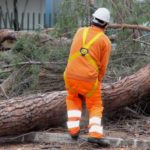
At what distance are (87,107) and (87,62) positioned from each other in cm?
55

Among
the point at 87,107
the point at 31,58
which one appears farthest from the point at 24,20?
the point at 87,107

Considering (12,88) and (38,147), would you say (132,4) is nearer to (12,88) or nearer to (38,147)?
(12,88)

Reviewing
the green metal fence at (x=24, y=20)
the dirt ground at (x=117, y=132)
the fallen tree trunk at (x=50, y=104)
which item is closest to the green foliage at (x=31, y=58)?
the fallen tree trunk at (x=50, y=104)

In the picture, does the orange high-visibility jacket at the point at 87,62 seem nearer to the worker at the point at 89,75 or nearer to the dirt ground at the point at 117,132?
the worker at the point at 89,75

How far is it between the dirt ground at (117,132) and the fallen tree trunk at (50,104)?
206mm

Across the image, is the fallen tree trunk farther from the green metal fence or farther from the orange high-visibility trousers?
the green metal fence

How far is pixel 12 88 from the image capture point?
7.90 meters

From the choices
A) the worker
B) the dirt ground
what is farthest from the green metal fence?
the worker

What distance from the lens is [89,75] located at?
6.13 m

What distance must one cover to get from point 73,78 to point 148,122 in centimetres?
150

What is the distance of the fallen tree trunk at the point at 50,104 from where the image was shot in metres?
6.31

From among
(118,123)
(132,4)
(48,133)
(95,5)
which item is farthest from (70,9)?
(48,133)

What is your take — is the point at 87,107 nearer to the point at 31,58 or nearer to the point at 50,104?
the point at 50,104

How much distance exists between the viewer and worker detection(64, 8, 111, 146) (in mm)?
6129
